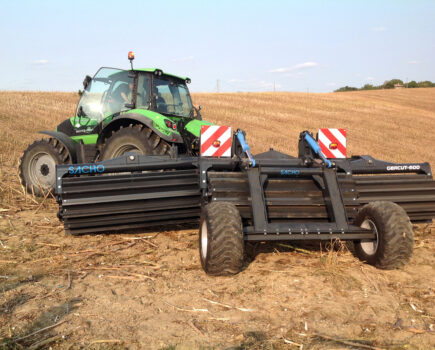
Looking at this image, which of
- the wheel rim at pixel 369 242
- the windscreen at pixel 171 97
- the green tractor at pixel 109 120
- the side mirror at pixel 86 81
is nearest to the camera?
the wheel rim at pixel 369 242

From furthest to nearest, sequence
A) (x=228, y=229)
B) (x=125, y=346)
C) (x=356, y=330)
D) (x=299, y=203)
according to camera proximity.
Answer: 1. (x=299, y=203)
2. (x=228, y=229)
3. (x=356, y=330)
4. (x=125, y=346)

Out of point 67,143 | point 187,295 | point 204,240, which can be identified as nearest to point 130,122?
point 67,143

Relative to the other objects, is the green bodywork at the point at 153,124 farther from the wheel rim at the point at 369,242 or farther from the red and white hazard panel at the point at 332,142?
the wheel rim at the point at 369,242

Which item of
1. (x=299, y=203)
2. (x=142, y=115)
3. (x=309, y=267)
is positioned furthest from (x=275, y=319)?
(x=142, y=115)

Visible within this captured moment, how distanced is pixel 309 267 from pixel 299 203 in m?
0.67

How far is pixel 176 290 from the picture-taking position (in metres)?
3.17

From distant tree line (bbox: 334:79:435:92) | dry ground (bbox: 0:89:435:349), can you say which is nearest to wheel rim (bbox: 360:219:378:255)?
dry ground (bbox: 0:89:435:349)

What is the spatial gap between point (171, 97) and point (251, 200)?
344cm

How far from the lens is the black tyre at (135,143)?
5492 millimetres

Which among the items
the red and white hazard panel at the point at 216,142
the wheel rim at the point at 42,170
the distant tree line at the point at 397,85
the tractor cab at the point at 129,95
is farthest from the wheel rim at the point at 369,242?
the distant tree line at the point at 397,85

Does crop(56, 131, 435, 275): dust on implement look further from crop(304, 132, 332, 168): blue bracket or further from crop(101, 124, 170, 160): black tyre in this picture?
crop(101, 124, 170, 160): black tyre

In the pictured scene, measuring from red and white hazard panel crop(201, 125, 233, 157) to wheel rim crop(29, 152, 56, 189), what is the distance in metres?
3.13

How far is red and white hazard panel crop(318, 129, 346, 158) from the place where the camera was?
500 centimetres

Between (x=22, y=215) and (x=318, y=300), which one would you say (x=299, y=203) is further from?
(x=22, y=215)
